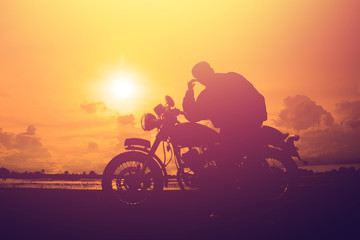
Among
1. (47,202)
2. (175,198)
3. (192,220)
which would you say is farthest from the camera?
(175,198)

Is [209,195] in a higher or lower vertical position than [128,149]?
lower

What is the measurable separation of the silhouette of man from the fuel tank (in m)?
0.16

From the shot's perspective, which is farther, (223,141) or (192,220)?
(223,141)

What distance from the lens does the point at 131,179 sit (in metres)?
5.37

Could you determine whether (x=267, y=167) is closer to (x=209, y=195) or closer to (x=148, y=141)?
(x=209, y=195)

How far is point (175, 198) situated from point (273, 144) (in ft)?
8.54

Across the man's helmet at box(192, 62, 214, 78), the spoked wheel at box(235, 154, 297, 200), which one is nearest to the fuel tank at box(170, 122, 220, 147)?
the spoked wheel at box(235, 154, 297, 200)

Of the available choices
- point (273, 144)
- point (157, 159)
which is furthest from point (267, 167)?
point (157, 159)

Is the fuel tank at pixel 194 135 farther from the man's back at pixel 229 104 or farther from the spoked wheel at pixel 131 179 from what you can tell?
the spoked wheel at pixel 131 179

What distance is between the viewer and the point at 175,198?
21.8 ft

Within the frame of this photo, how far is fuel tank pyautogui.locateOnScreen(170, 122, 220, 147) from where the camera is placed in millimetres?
5188

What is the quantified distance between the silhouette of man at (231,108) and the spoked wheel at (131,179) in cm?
124

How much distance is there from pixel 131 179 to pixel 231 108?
2148mm

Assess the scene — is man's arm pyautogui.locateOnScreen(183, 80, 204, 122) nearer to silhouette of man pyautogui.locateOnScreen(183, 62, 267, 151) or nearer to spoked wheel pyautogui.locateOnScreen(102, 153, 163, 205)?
silhouette of man pyautogui.locateOnScreen(183, 62, 267, 151)
